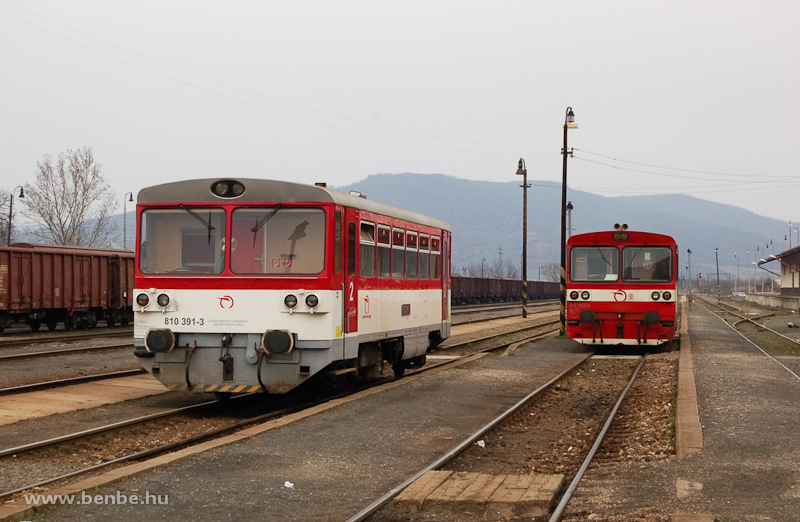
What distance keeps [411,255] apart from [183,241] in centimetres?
425

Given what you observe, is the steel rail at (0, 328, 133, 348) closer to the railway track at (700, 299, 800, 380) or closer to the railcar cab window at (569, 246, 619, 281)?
the railcar cab window at (569, 246, 619, 281)

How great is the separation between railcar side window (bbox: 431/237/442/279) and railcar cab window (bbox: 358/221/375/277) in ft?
10.2

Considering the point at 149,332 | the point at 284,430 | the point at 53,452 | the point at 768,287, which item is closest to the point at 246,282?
the point at 149,332

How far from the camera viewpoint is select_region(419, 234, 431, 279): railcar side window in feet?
47.5

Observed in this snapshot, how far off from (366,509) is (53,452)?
384 cm

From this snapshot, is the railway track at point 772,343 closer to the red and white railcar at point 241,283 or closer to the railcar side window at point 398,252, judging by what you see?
the railcar side window at point 398,252

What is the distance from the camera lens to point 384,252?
1272 centimetres

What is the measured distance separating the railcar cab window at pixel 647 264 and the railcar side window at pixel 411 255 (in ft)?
25.7

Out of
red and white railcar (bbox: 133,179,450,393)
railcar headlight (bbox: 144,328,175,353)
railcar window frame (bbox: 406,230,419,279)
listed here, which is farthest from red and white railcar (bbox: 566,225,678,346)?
railcar headlight (bbox: 144,328,175,353)

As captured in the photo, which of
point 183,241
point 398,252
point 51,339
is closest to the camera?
point 183,241

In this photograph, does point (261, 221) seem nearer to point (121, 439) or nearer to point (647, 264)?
point (121, 439)

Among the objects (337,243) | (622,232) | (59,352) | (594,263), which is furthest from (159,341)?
(622,232)

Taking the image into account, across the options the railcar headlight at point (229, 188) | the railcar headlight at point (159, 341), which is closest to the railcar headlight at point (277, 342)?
the railcar headlight at point (159, 341)

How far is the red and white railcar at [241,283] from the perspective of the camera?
34.4ft
